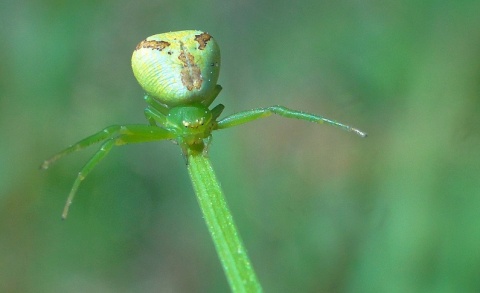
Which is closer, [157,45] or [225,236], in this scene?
[225,236]

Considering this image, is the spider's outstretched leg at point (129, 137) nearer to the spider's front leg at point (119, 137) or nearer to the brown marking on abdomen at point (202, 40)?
the spider's front leg at point (119, 137)

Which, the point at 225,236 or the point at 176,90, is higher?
the point at 176,90

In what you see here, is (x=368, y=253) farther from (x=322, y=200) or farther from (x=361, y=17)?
(x=361, y=17)

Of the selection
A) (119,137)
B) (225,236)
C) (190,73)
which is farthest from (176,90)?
(225,236)

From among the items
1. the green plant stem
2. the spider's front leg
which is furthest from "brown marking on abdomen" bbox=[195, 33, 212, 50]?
the green plant stem

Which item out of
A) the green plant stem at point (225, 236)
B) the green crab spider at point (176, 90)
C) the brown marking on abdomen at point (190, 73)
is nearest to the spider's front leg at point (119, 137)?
the green crab spider at point (176, 90)

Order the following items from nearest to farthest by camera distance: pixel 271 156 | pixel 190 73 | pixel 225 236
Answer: pixel 225 236 → pixel 190 73 → pixel 271 156

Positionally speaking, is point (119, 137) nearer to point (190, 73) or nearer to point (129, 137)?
point (129, 137)
